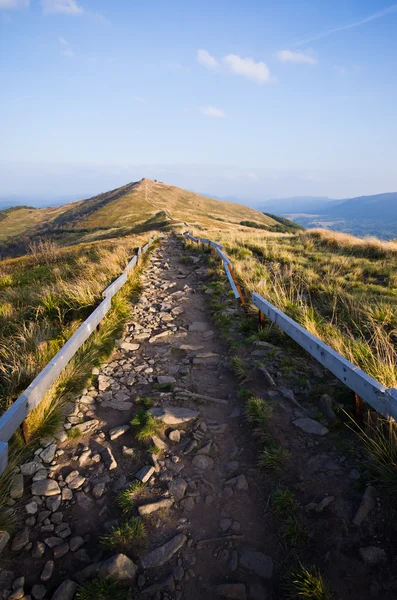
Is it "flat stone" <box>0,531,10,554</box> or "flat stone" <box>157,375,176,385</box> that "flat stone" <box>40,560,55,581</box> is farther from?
"flat stone" <box>157,375,176,385</box>

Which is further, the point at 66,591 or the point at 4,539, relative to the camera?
the point at 4,539

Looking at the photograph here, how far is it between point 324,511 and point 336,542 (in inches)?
10.5

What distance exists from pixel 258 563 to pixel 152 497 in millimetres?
1067

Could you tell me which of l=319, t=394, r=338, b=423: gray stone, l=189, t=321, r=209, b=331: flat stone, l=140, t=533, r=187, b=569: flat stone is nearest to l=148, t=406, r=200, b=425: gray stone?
l=140, t=533, r=187, b=569: flat stone

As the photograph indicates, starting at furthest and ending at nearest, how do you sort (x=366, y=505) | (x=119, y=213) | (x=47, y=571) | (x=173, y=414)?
1. (x=119, y=213)
2. (x=173, y=414)
3. (x=366, y=505)
4. (x=47, y=571)

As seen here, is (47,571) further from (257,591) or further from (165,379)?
(165,379)

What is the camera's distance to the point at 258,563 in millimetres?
2568

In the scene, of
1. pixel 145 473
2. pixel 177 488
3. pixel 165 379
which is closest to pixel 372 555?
pixel 177 488

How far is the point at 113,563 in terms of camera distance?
2.47m

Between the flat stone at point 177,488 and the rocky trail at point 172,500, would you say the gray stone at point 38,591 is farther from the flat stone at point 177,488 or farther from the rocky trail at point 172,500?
the flat stone at point 177,488

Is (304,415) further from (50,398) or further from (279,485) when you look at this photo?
(50,398)

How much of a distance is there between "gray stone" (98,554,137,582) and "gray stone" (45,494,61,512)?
77 cm

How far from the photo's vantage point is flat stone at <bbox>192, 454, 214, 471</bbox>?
3516 millimetres

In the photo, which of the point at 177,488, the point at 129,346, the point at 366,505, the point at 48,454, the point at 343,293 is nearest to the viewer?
the point at 366,505
